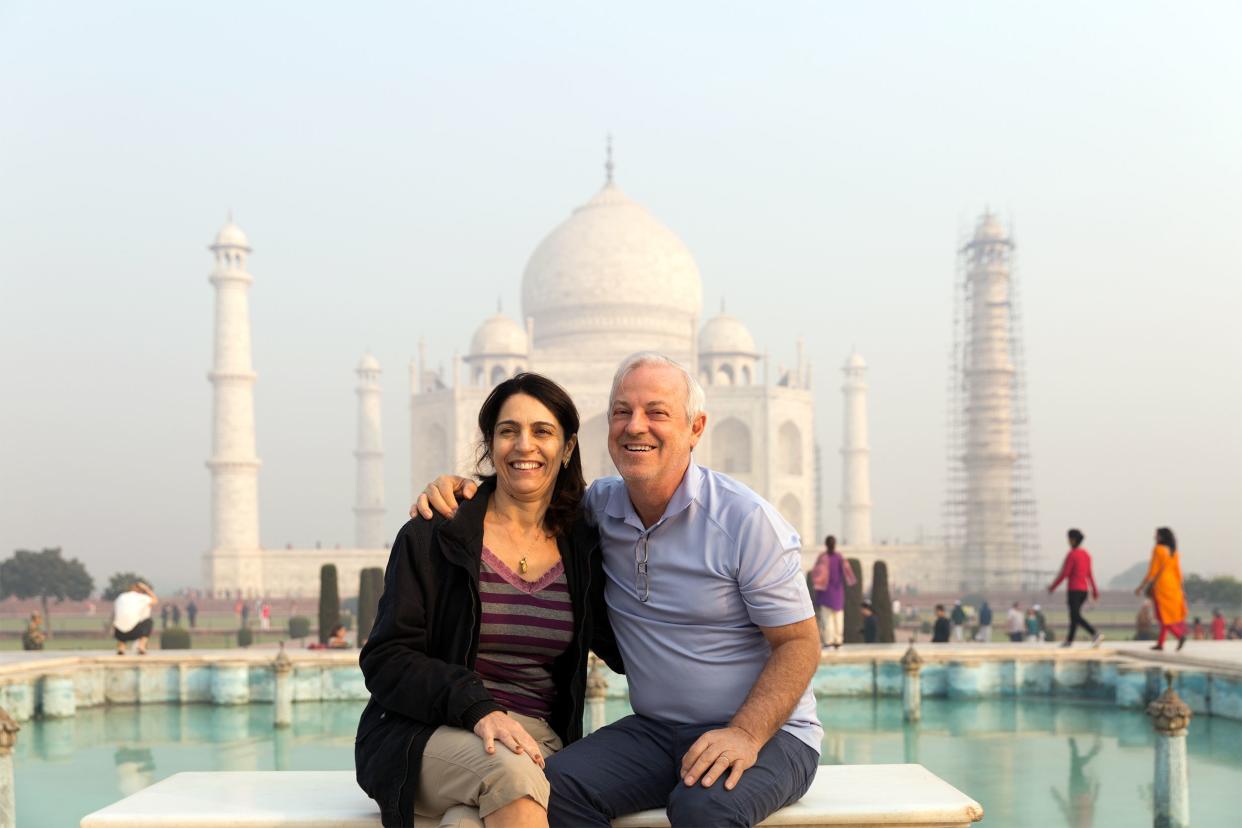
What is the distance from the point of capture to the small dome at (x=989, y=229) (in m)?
31.8

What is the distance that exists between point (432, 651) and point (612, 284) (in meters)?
30.6

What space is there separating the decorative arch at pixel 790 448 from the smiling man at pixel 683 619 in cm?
3037

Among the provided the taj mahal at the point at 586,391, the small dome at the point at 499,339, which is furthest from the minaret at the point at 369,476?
the small dome at the point at 499,339

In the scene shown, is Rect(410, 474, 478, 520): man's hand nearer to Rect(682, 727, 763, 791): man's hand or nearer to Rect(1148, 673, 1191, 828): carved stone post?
Rect(682, 727, 763, 791): man's hand

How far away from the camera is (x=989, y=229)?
3186cm

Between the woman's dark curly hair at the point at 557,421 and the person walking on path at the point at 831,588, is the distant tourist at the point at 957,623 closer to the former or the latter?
the person walking on path at the point at 831,588

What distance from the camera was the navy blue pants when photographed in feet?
7.07

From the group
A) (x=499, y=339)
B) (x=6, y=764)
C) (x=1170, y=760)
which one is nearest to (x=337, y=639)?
(x=6, y=764)

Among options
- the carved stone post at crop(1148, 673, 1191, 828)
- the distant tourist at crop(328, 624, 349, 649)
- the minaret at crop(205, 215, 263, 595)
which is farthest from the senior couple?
the minaret at crop(205, 215, 263, 595)

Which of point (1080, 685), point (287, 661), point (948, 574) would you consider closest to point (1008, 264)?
point (948, 574)

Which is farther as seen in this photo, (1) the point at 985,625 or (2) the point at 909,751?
(1) the point at 985,625

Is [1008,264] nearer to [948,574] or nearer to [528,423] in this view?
[948,574]

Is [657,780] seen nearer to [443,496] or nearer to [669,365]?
[443,496]

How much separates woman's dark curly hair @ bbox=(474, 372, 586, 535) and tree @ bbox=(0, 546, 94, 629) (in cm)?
2574
